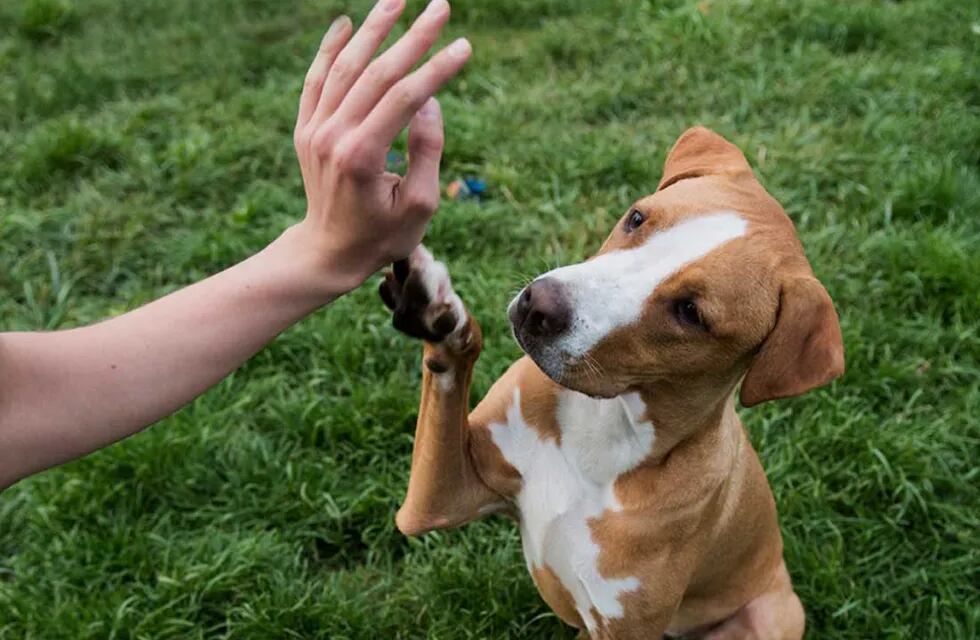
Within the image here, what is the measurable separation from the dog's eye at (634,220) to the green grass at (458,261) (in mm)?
1527

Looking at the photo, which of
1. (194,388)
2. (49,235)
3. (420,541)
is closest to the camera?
(194,388)

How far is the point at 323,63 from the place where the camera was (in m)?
1.97

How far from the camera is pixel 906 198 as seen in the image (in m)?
5.11

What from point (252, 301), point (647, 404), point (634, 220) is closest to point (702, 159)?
point (634, 220)

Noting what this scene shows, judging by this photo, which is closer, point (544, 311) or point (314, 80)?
point (314, 80)

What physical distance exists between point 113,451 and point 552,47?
3865 millimetres

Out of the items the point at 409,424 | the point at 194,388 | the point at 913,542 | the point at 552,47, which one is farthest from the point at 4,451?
the point at 552,47

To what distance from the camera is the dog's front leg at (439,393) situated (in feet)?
8.32

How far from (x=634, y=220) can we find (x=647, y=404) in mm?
488

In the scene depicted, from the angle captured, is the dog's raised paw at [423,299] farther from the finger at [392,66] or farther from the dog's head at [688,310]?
the finger at [392,66]

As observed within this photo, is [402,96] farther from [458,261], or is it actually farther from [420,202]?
[458,261]

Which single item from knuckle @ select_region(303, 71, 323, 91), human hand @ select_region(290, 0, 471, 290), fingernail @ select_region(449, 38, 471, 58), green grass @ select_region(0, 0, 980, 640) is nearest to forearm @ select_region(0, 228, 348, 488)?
human hand @ select_region(290, 0, 471, 290)

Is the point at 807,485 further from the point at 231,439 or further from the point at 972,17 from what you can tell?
the point at 972,17

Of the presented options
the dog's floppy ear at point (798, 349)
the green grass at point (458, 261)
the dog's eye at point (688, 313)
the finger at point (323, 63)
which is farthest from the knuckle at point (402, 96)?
the green grass at point (458, 261)
